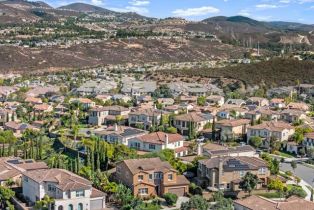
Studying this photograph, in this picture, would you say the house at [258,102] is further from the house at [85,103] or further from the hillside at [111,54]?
the hillside at [111,54]

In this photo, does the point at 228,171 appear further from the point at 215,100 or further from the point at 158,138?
the point at 215,100

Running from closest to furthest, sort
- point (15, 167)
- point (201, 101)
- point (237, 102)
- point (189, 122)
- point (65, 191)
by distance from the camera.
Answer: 1. point (65, 191)
2. point (15, 167)
3. point (189, 122)
4. point (237, 102)
5. point (201, 101)

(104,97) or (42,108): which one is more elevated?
(104,97)

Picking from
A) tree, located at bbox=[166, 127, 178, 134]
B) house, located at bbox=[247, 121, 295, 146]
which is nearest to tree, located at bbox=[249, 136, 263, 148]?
house, located at bbox=[247, 121, 295, 146]

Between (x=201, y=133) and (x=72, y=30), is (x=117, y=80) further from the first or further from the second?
(x=72, y=30)

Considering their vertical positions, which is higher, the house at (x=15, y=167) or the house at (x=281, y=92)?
the house at (x=281, y=92)

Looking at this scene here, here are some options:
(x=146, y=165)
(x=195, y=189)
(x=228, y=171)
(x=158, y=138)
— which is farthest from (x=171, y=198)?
(x=158, y=138)

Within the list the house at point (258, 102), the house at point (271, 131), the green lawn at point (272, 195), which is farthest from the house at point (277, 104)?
the green lawn at point (272, 195)
